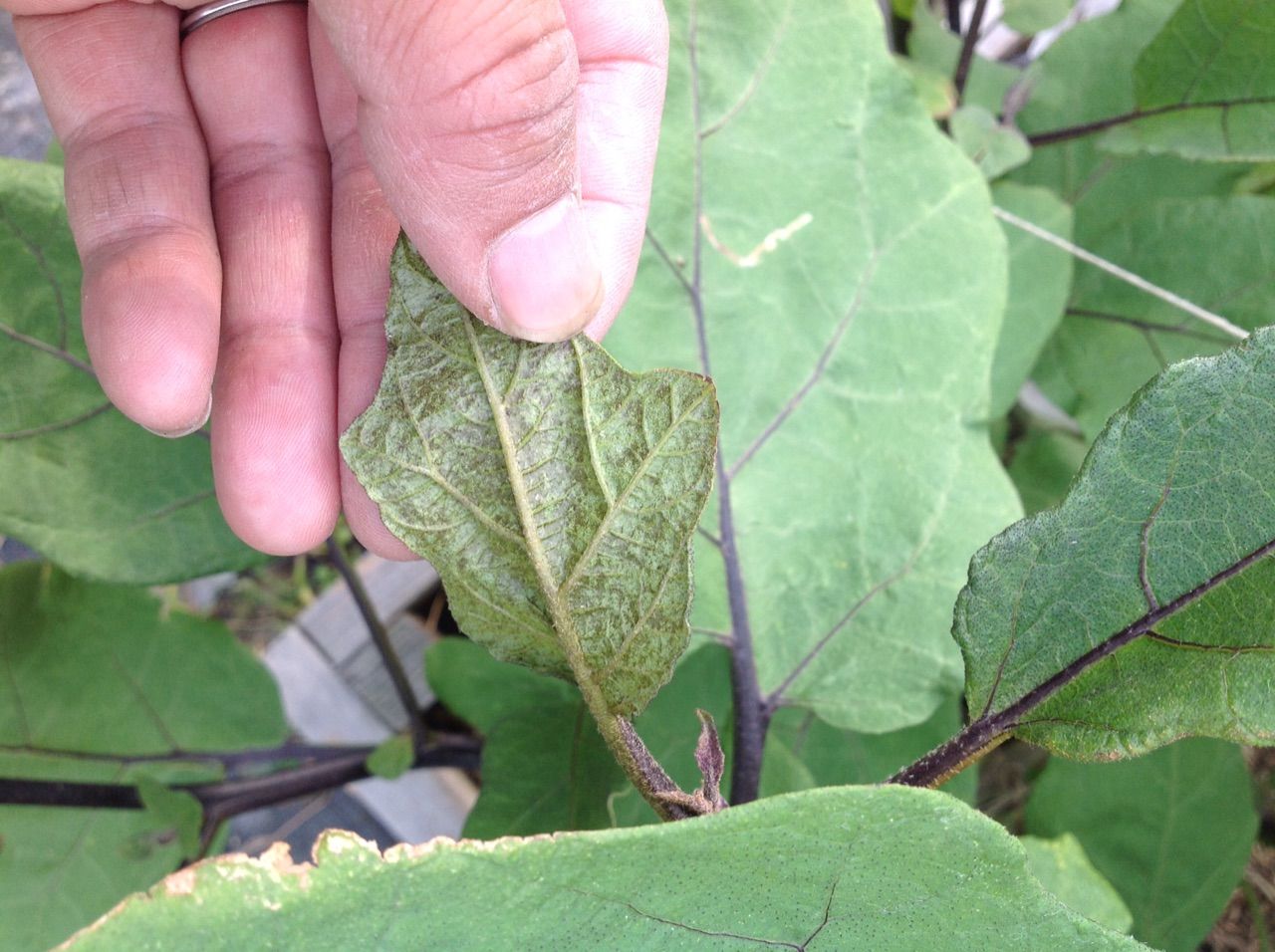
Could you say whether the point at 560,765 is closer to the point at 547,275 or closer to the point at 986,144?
the point at 547,275

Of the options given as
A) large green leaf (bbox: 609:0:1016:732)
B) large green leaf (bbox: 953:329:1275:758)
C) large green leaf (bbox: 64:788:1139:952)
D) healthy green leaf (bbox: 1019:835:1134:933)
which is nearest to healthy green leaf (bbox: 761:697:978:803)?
healthy green leaf (bbox: 1019:835:1134:933)

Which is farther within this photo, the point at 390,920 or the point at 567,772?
the point at 567,772

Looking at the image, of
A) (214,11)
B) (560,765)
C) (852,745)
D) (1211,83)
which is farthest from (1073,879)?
(214,11)

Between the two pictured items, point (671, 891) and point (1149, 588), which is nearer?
point (671, 891)

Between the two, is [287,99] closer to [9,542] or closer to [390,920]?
[390,920]

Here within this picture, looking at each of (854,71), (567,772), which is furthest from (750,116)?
(567,772)

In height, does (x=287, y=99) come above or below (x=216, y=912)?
above
